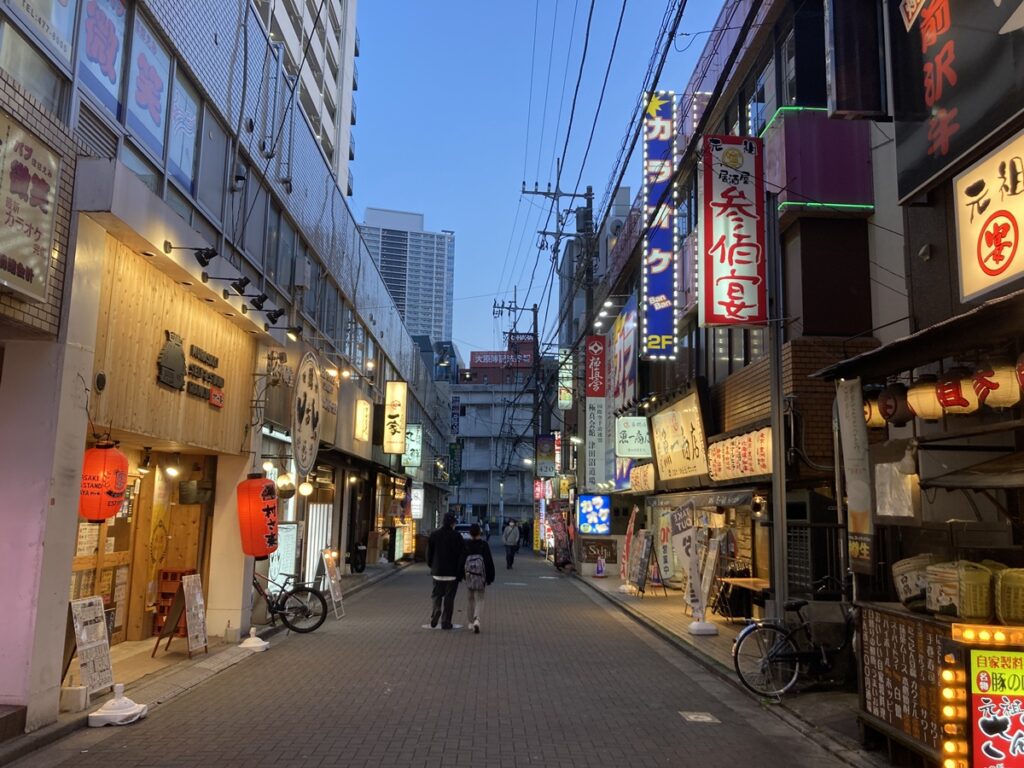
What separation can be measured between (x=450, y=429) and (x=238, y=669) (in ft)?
195

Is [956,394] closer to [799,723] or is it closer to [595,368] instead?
[799,723]

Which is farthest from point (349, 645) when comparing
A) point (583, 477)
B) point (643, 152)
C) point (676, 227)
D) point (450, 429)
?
point (450, 429)

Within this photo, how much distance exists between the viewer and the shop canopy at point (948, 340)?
581cm

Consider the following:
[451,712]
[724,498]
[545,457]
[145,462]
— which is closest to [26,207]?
[145,462]

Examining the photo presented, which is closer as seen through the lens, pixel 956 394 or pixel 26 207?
pixel 26 207

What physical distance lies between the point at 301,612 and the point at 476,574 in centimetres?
310

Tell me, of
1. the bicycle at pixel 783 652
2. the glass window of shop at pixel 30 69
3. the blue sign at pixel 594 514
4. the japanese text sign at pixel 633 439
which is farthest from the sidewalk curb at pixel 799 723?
the blue sign at pixel 594 514

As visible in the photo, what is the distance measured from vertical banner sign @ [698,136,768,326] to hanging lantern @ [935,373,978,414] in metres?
4.94

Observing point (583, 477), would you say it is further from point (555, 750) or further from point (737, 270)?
point (555, 750)

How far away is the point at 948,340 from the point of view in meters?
6.68

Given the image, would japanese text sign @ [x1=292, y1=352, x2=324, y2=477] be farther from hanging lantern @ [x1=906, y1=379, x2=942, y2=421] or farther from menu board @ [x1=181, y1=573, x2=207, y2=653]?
hanging lantern @ [x1=906, y1=379, x2=942, y2=421]

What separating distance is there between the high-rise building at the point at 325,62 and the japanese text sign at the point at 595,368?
51.4 ft

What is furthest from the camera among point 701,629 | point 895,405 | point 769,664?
point 701,629

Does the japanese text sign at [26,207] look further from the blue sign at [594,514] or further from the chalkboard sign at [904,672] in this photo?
the blue sign at [594,514]
